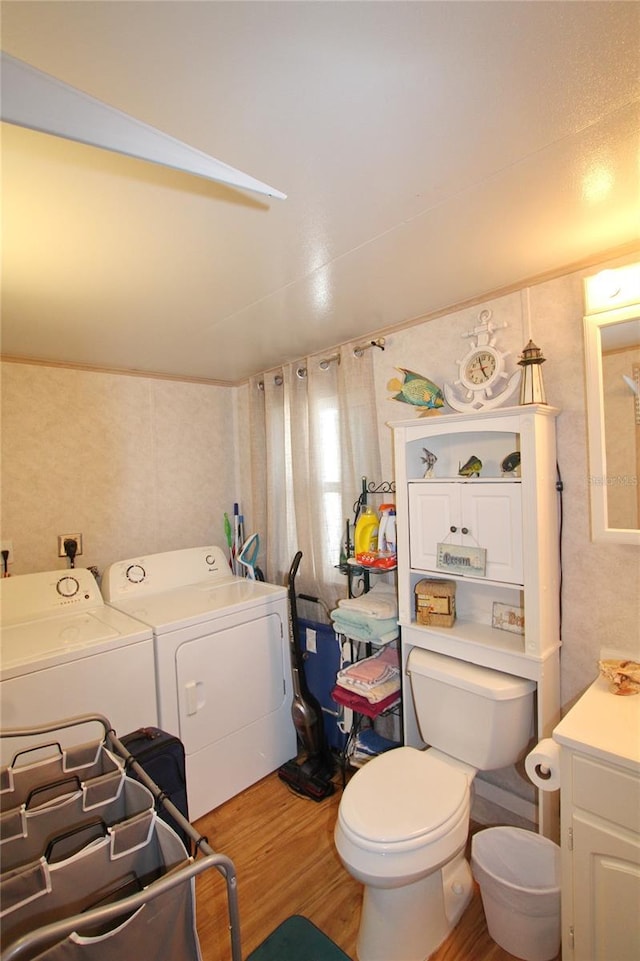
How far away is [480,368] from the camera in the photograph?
5.83 feet

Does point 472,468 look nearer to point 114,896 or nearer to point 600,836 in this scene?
point 600,836

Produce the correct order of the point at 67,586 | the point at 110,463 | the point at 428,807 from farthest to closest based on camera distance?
the point at 110,463
the point at 67,586
the point at 428,807

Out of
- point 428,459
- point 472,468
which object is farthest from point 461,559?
point 428,459

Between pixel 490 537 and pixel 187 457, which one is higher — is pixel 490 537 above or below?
below

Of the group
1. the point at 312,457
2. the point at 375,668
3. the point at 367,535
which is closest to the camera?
the point at 375,668

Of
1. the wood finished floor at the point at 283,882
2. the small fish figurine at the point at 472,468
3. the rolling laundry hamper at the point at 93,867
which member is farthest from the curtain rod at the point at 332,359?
the wood finished floor at the point at 283,882

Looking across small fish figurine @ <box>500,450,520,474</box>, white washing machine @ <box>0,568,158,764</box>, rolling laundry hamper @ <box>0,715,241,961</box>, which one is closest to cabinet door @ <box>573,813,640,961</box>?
rolling laundry hamper @ <box>0,715,241,961</box>

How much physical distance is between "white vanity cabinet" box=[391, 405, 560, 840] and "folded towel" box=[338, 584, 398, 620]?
0.07 metres

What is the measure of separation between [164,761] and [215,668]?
76 centimetres

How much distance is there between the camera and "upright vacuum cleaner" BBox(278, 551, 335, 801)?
85.4 inches

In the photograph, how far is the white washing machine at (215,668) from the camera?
1.96m

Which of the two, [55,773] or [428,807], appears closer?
[55,773]

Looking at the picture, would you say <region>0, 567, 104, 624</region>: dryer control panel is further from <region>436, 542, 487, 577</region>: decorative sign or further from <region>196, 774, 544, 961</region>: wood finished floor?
<region>436, 542, 487, 577</region>: decorative sign

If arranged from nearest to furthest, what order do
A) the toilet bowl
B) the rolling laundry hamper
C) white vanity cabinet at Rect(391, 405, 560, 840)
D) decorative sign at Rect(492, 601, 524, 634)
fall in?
the rolling laundry hamper → the toilet bowl → white vanity cabinet at Rect(391, 405, 560, 840) → decorative sign at Rect(492, 601, 524, 634)
